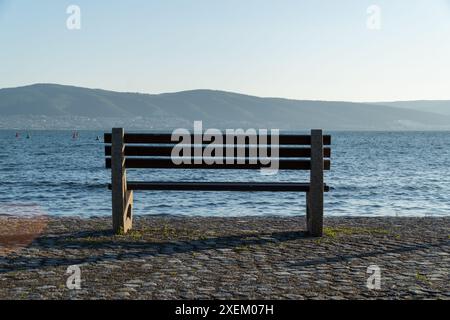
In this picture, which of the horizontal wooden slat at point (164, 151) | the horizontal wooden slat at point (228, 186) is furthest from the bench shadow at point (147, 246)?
the horizontal wooden slat at point (164, 151)

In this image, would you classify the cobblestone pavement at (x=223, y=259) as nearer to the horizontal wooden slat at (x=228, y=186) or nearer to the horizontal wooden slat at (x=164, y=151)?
the horizontal wooden slat at (x=228, y=186)

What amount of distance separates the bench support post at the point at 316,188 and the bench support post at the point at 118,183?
2.74 metres

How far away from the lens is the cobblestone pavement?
550 centimetres

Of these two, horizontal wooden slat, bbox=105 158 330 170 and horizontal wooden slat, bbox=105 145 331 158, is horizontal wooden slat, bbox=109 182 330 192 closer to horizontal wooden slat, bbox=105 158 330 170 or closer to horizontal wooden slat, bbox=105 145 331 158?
horizontal wooden slat, bbox=105 158 330 170

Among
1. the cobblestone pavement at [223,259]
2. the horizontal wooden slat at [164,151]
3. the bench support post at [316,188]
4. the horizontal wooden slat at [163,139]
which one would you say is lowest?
the cobblestone pavement at [223,259]

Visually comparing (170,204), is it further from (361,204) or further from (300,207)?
(361,204)

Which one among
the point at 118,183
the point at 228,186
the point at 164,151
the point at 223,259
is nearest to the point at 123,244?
the point at 118,183

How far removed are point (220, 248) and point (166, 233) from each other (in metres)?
1.38

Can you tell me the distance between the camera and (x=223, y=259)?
6.84 m

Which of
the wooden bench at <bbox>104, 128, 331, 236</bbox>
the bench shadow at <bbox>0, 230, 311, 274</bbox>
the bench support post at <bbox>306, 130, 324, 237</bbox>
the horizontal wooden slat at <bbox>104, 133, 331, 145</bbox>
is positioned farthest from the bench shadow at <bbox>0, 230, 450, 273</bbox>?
the horizontal wooden slat at <bbox>104, 133, 331, 145</bbox>

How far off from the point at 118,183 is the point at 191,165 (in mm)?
1099

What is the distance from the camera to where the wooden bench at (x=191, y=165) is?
321 inches

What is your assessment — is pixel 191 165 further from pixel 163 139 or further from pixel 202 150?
pixel 163 139
